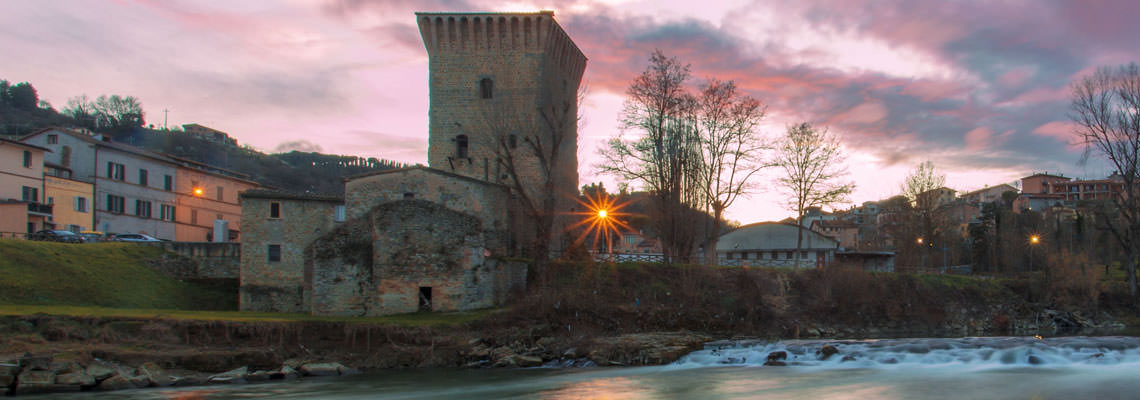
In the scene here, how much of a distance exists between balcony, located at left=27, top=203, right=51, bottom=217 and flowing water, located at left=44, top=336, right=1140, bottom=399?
28263 mm

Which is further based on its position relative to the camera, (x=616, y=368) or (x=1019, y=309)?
(x=1019, y=309)

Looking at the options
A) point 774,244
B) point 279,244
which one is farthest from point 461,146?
point 774,244

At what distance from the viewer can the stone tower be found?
1676 inches

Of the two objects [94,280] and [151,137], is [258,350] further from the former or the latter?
[151,137]

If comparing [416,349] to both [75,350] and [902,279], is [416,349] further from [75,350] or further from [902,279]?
[902,279]

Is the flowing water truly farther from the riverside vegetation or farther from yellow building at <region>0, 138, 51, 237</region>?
yellow building at <region>0, 138, 51, 237</region>

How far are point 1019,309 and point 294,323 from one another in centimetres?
3692

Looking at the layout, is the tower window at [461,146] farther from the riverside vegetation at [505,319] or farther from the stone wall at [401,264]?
the stone wall at [401,264]

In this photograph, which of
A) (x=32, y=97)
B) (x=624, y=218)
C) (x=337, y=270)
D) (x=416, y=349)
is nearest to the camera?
(x=416, y=349)

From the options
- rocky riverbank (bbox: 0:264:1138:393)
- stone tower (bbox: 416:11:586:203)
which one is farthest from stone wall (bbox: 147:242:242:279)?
stone tower (bbox: 416:11:586:203)

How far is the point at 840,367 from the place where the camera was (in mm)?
21828

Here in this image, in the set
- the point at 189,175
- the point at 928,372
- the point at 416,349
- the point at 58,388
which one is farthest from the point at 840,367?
the point at 189,175

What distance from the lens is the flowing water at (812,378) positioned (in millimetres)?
17750

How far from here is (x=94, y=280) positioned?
102 feet
